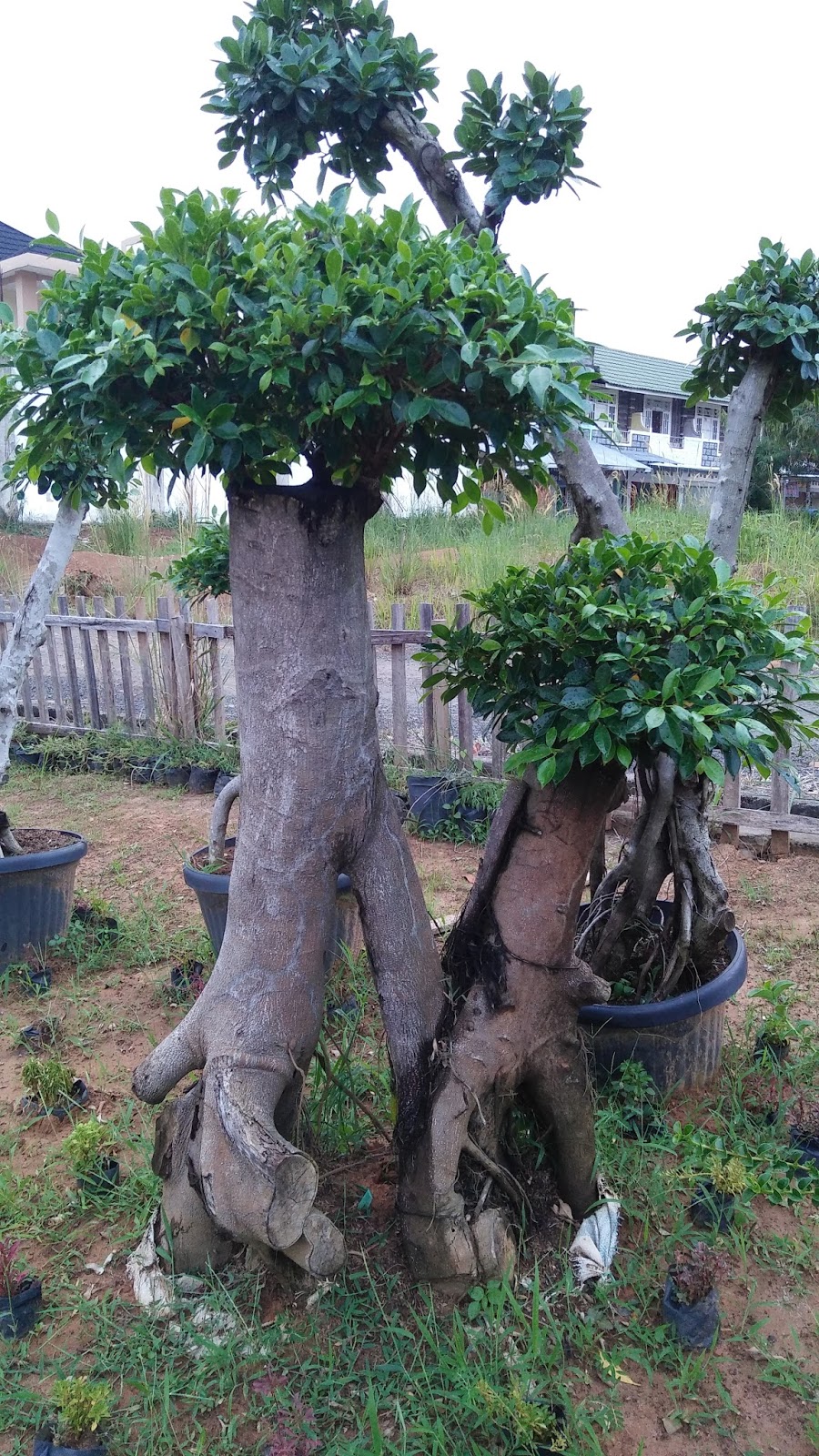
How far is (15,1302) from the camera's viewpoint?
2189mm

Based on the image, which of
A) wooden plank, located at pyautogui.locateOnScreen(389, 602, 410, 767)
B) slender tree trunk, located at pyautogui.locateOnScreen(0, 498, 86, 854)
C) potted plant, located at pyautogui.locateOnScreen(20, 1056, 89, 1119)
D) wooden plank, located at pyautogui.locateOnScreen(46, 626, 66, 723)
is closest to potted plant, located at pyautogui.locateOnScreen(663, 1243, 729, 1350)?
potted plant, located at pyautogui.locateOnScreen(20, 1056, 89, 1119)

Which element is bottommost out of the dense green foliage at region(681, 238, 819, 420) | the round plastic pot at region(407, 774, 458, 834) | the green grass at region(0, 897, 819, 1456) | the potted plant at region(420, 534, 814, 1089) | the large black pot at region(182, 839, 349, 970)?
the green grass at region(0, 897, 819, 1456)

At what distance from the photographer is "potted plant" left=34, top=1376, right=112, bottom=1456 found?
1.82 metres

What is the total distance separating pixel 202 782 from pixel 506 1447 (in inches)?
232

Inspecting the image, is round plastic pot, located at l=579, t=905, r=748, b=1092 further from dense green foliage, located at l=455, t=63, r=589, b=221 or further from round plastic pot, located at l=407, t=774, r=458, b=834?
round plastic pot, located at l=407, t=774, r=458, b=834

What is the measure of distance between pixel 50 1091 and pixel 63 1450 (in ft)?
4.52

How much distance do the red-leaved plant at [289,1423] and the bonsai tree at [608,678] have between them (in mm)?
1010

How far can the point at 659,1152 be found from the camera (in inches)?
106

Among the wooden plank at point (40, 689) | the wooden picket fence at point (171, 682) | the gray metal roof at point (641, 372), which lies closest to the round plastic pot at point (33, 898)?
the wooden picket fence at point (171, 682)

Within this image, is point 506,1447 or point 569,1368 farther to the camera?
point 569,1368

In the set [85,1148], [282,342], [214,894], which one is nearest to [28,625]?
[214,894]

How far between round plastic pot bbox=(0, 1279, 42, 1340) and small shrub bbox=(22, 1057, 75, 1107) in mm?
890

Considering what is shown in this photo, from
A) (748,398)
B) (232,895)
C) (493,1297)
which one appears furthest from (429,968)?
(748,398)

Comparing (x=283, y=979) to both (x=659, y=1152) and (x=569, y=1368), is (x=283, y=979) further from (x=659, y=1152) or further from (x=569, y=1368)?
(x=659, y=1152)
